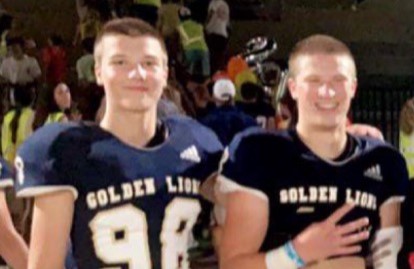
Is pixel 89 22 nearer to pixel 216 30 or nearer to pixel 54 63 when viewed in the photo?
pixel 54 63

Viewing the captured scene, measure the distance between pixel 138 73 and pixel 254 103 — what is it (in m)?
5.60

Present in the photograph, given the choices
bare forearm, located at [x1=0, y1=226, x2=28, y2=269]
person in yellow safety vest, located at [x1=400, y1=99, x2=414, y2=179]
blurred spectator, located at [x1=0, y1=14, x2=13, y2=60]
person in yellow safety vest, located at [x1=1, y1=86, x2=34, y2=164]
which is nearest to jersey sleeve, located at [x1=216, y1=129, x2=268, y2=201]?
bare forearm, located at [x1=0, y1=226, x2=28, y2=269]

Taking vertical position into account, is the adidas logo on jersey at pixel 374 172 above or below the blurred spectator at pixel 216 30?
above

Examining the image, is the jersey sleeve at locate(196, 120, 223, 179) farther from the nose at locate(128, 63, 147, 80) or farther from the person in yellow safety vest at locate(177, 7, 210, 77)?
the person in yellow safety vest at locate(177, 7, 210, 77)

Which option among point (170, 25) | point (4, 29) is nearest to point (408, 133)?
point (170, 25)

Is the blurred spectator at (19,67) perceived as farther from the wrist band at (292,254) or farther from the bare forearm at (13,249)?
the wrist band at (292,254)

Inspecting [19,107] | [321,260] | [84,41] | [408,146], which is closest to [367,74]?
[84,41]

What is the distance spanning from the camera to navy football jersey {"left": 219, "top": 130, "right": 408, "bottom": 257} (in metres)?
3.00

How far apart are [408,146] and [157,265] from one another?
409 cm

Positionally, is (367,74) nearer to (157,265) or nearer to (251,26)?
(251,26)

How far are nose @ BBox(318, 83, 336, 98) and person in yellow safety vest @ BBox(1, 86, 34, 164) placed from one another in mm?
5666

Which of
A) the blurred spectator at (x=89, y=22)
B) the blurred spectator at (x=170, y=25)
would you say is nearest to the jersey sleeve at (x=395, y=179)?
the blurred spectator at (x=170, y=25)

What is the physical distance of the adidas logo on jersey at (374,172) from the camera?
3.08 m

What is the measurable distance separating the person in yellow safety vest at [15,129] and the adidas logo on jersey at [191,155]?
553 cm
